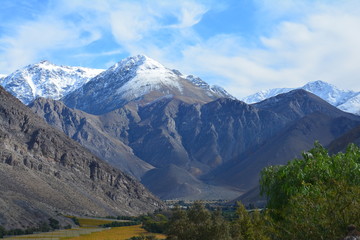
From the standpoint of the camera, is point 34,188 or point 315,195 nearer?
point 315,195

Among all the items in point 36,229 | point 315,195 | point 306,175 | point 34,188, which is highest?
point 34,188

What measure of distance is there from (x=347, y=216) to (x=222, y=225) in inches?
834

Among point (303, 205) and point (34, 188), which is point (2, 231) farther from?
point (303, 205)

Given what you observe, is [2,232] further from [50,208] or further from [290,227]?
[290,227]

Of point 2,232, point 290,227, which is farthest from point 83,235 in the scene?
point 290,227

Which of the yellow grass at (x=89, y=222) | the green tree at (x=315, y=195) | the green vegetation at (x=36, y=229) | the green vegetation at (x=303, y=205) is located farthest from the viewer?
the yellow grass at (x=89, y=222)

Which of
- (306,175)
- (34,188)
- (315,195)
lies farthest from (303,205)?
(34,188)

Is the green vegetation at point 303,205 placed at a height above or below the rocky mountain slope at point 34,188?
below

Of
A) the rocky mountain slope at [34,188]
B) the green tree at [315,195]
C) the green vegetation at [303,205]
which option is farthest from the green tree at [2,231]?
the green tree at [315,195]

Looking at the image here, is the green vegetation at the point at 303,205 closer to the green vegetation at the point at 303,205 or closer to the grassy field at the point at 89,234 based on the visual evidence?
the green vegetation at the point at 303,205

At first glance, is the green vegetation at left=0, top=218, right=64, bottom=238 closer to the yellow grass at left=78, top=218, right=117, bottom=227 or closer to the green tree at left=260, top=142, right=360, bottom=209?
the yellow grass at left=78, top=218, right=117, bottom=227

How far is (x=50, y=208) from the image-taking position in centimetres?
14312

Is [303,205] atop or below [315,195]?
below

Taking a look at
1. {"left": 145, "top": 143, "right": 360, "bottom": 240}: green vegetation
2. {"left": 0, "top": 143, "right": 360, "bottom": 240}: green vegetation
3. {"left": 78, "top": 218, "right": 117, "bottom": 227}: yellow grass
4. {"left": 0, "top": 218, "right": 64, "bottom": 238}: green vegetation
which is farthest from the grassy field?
{"left": 0, "top": 143, "right": 360, "bottom": 240}: green vegetation
